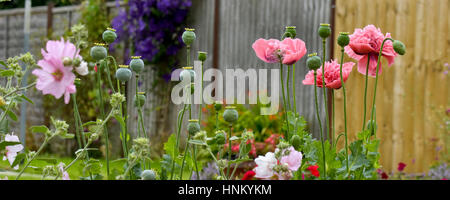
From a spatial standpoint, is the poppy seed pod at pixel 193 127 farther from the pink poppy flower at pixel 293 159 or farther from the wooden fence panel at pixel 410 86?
the wooden fence panel at pixel 410 86

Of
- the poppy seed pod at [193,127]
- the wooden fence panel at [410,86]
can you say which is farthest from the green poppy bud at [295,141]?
the wooden fence panel at [410,86]

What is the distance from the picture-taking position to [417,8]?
3.73m

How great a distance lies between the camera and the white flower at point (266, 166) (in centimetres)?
85

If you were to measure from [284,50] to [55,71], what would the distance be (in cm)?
38

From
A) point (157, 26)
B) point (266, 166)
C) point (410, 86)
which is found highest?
point (157, 26)

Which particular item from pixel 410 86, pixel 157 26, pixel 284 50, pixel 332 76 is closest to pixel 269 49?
pixel 284 50

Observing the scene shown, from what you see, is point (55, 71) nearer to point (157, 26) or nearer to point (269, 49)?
point (269, 49)

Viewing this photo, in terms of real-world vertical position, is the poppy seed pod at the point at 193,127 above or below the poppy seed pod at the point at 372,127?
above

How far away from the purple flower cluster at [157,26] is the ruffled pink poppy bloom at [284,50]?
431cm

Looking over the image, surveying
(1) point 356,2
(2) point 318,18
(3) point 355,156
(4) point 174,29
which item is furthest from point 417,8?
(3) point 355,156

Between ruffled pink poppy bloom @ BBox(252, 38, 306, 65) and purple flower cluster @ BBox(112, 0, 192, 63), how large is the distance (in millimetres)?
4307

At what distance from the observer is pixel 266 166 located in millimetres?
854
